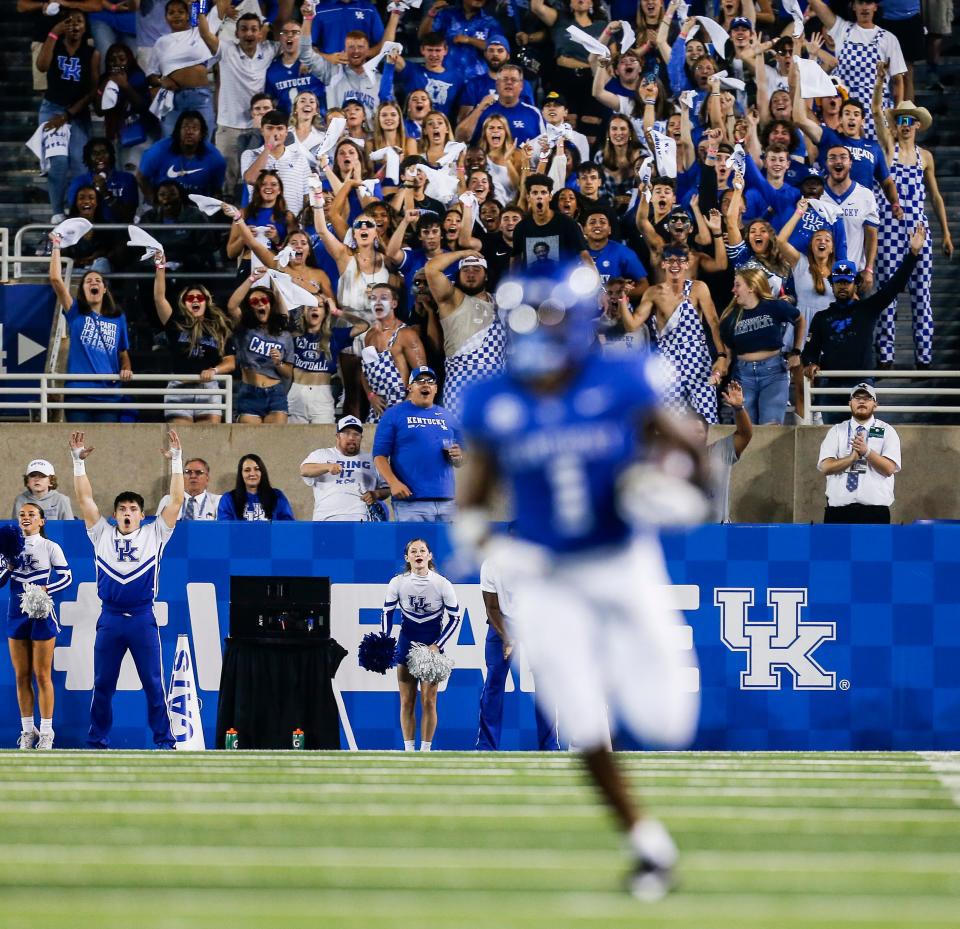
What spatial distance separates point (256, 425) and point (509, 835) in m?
6.04

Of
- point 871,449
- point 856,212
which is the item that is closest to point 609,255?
point 856,212

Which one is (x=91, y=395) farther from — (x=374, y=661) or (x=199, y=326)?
(x=374, y=661)

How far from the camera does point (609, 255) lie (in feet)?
39.2

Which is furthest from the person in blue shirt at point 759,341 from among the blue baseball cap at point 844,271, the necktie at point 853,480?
the necktie at point 853,480

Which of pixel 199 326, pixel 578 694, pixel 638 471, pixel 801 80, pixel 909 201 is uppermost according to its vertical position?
pixel 801 80

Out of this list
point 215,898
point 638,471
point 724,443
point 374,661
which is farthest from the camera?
point 724,443

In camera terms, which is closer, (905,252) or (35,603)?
(35,603)

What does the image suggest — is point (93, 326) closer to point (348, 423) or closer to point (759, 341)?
point (348, 423)

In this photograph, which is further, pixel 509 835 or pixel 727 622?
pixel 727 622

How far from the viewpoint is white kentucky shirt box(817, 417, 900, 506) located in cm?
1099

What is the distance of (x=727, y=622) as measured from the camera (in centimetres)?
1062

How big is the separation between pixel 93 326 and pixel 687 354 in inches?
174

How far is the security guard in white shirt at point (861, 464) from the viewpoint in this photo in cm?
1098

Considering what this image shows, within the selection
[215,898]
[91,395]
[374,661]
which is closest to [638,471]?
[215,898]
